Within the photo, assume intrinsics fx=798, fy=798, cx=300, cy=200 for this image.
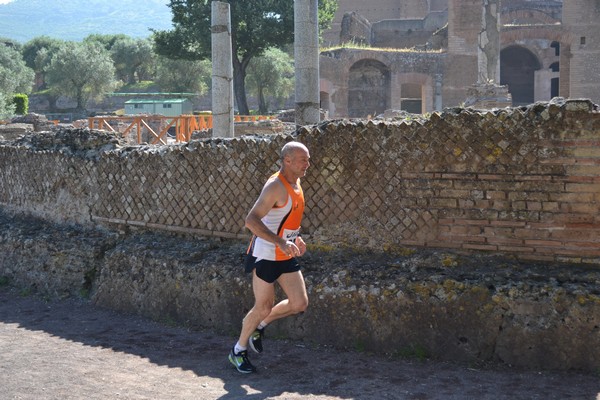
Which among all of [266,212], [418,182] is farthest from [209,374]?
[418,182]

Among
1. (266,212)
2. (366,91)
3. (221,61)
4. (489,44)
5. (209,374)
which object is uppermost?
(489,44)

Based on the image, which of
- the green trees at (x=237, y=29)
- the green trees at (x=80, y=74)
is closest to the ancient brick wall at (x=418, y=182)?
the green trees at (x=237, y=29)

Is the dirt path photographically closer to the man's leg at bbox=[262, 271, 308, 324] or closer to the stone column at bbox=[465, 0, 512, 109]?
the man's leg at bbox=[262, 271, 308, 324]

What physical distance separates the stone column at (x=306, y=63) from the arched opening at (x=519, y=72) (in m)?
29.1

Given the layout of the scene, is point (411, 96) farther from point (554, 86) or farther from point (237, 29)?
point (237, 29)

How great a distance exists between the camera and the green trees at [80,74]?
157 ft

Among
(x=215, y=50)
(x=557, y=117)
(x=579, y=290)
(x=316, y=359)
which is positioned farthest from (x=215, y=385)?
(x=215, y=50)

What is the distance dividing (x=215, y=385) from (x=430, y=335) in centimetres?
132

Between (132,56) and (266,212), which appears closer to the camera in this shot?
(266,212)

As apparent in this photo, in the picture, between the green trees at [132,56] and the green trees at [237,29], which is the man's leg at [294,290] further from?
the green trees at [132,56]

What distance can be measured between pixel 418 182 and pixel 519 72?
3710 cm

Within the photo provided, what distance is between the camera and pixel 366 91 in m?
37.6

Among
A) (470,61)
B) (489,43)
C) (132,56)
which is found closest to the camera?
(489,43)

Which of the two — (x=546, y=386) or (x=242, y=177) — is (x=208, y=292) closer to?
(x=242, y=177)
